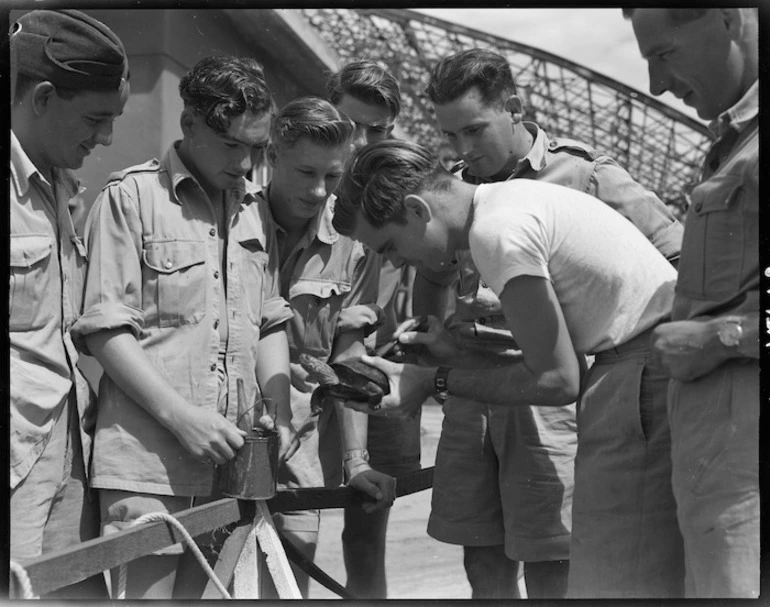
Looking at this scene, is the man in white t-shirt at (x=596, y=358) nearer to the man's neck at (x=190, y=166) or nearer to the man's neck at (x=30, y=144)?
the man's neck at (x=190, y=166)

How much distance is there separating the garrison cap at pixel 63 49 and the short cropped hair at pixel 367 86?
3.54 feet

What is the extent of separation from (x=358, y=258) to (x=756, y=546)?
1563 mm

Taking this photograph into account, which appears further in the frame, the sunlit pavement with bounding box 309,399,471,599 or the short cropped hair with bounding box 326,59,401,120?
the sunlit pavement with bounding box 309,399,471,599

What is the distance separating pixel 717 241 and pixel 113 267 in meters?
1.49

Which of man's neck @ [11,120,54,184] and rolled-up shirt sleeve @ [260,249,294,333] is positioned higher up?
man's neck @ [11,120,54,184]

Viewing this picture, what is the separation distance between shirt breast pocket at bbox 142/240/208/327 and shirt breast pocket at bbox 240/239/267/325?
0.55ft

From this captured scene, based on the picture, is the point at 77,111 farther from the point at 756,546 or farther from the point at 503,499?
the point at 756,546

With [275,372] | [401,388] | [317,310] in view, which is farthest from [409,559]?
[401,388]

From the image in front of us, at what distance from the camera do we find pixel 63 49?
2344mm

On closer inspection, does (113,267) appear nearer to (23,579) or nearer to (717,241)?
(23,579)

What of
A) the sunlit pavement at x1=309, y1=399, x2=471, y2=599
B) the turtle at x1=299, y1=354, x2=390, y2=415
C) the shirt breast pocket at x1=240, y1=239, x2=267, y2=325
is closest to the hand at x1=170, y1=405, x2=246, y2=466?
the turtle at x1=299, y1=354, x2=390, y2=415

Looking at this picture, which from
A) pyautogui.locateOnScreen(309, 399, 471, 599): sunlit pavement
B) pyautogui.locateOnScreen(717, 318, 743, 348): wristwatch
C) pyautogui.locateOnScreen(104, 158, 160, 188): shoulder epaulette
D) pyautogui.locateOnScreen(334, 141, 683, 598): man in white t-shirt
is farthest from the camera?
pyautogui.locateOnScreen(309, 399, 471, 599): sunlit pavement

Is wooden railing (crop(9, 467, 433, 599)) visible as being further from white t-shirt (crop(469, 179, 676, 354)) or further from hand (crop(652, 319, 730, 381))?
hand (crop(652, 319, 730, 381))

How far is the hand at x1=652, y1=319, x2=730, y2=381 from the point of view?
1.92 metres
